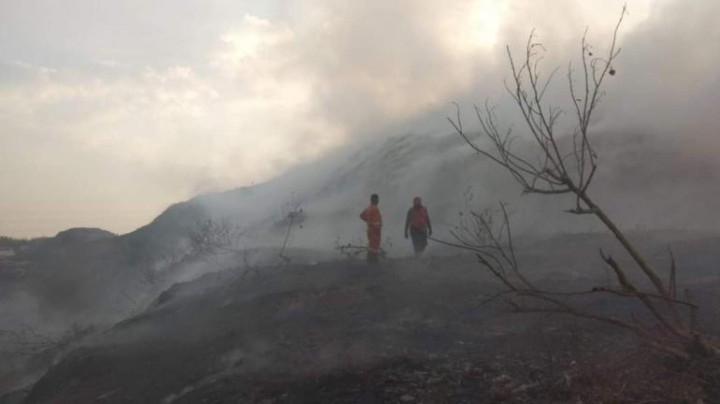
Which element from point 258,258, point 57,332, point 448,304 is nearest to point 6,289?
point 57,332

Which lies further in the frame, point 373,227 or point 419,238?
point 419,238

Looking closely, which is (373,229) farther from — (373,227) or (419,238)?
(419,238)

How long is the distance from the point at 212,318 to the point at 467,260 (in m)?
4.77

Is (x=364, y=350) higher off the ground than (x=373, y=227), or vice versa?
(x=373, y=227)

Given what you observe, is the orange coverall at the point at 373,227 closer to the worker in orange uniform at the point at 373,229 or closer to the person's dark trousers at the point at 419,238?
the worker in orange uniform at the point at 373,229

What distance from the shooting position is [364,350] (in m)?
6.21

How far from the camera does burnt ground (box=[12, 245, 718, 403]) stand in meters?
4.65

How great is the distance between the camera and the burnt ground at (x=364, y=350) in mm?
4648

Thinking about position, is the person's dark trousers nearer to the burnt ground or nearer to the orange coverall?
the burnt ground

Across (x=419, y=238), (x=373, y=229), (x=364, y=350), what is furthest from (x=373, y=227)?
(x=364, y=350)

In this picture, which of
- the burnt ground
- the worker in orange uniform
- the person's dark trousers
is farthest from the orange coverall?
the person's dark trousers

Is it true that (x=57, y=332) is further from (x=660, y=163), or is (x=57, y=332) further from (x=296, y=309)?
(x=660, y=163)

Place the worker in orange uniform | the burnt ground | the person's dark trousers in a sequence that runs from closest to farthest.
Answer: the burnt ground, the worker in orange uniform, the person's dark trousers

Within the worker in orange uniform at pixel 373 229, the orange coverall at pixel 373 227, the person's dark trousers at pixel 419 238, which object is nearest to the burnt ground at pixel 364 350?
the worker in orange uniform at pixel 373 229
